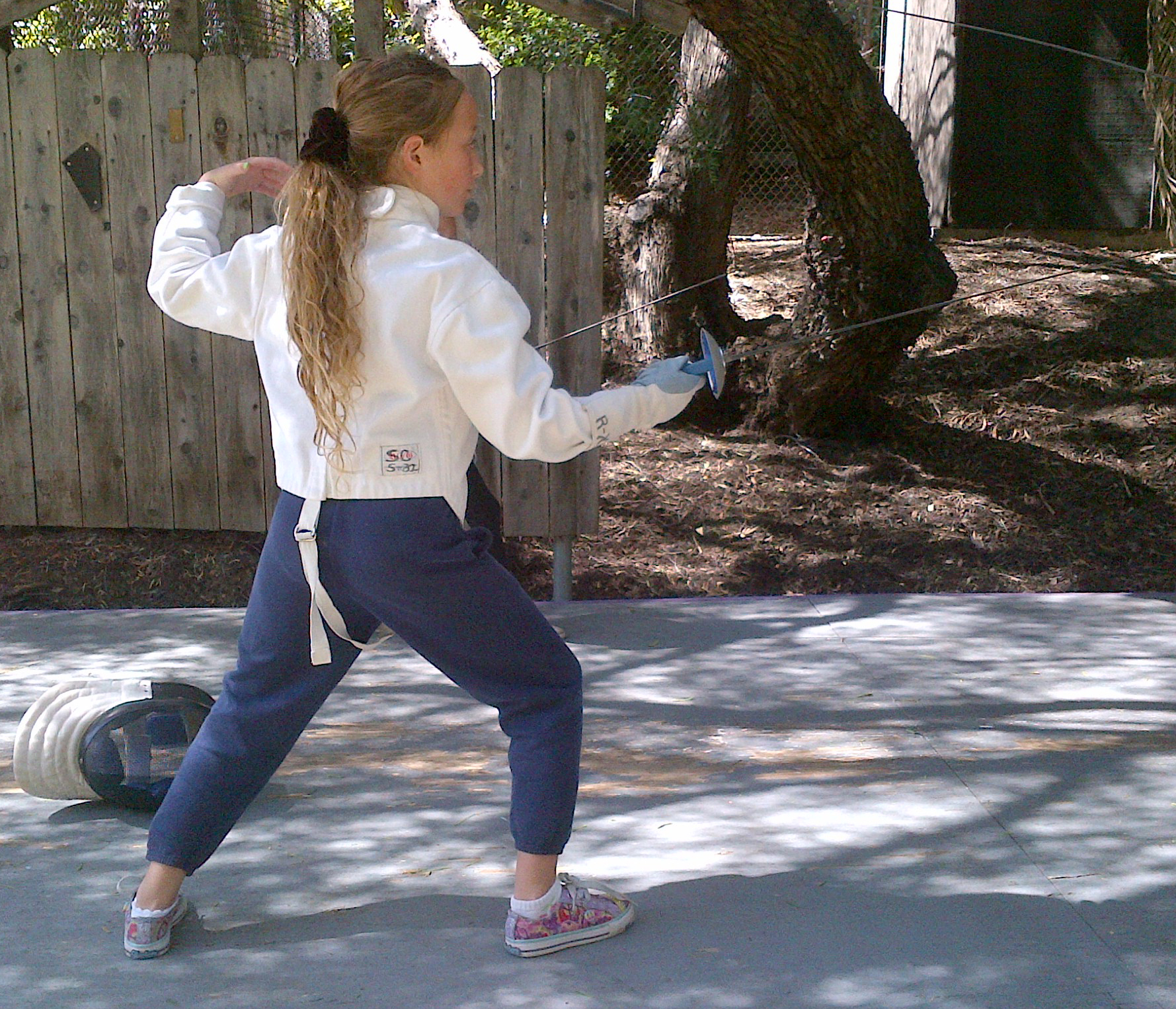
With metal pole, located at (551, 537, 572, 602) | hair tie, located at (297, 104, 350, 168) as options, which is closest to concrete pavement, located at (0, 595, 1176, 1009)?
metal pole, located at (551, 537, 572, 602)

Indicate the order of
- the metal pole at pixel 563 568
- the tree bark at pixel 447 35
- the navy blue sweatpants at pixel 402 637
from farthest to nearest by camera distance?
the tree bark at pixel 447 35 < the metal pole at pixel 563 568 < the navy blue sweatpants at pixel 402 637

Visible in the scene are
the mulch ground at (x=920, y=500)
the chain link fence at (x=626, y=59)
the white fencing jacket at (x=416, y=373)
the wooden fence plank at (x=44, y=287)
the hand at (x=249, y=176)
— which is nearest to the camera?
the white fencing jacket at (x=416, y=373)

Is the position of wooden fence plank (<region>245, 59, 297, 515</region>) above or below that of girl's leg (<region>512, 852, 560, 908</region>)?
above

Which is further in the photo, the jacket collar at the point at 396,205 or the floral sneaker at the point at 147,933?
the floral sneaker at the point at 147,933

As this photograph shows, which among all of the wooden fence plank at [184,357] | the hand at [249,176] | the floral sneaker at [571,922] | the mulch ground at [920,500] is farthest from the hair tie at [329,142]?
the mulch ground at [920,500]

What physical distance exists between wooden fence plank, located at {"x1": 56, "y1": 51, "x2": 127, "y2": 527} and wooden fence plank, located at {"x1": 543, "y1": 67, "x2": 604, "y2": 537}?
1605 mm

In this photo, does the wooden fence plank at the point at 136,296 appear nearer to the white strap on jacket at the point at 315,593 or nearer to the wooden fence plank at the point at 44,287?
the wooden fence plank at the point at 44,287

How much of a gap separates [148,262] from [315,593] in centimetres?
291

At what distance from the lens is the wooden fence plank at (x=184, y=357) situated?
481cm

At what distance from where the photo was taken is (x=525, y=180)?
4.72 m

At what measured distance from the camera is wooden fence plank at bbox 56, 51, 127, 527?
485 cm

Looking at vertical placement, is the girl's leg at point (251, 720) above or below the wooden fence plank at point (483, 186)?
below

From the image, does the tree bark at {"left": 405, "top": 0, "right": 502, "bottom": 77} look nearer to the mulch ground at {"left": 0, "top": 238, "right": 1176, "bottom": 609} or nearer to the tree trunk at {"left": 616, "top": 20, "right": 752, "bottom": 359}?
the tree trunk at {"left": 616, "top": 20, "right": 752, "bottom": 359}

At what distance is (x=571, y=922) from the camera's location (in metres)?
2.66
